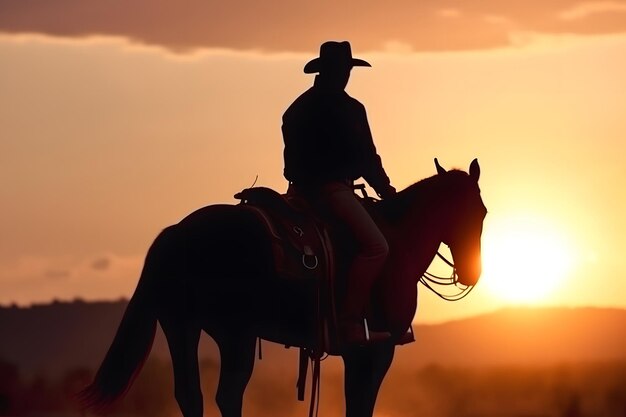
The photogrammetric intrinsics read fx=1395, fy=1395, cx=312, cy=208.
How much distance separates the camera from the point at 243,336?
53.1 feet

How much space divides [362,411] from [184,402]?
226 cm

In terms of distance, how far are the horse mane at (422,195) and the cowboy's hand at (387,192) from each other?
7 cm

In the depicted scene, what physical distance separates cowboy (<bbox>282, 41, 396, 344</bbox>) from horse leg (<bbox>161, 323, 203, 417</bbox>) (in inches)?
73.2

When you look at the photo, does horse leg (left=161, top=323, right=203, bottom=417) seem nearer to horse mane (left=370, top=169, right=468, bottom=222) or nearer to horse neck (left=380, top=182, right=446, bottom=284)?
horse neck (left=380, top=182, right=446, bottom=284)

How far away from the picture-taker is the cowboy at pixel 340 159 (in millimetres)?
16656

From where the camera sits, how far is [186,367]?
52.5ft

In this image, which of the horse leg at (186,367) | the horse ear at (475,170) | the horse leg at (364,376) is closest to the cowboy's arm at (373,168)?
the horse ear at (475,170)

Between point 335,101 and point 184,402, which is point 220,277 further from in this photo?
point 335,101

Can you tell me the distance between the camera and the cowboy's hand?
57.9 feet

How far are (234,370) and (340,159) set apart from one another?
114 inches

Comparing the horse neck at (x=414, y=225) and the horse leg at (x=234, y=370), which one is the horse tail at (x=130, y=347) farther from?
the horse neck at (x=414, y=225)

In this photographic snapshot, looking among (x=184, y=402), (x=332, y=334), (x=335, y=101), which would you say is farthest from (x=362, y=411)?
(x=335, y=101)

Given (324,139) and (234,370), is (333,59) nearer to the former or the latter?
(324,139)

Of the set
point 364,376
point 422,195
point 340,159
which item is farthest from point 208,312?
point 422,195
